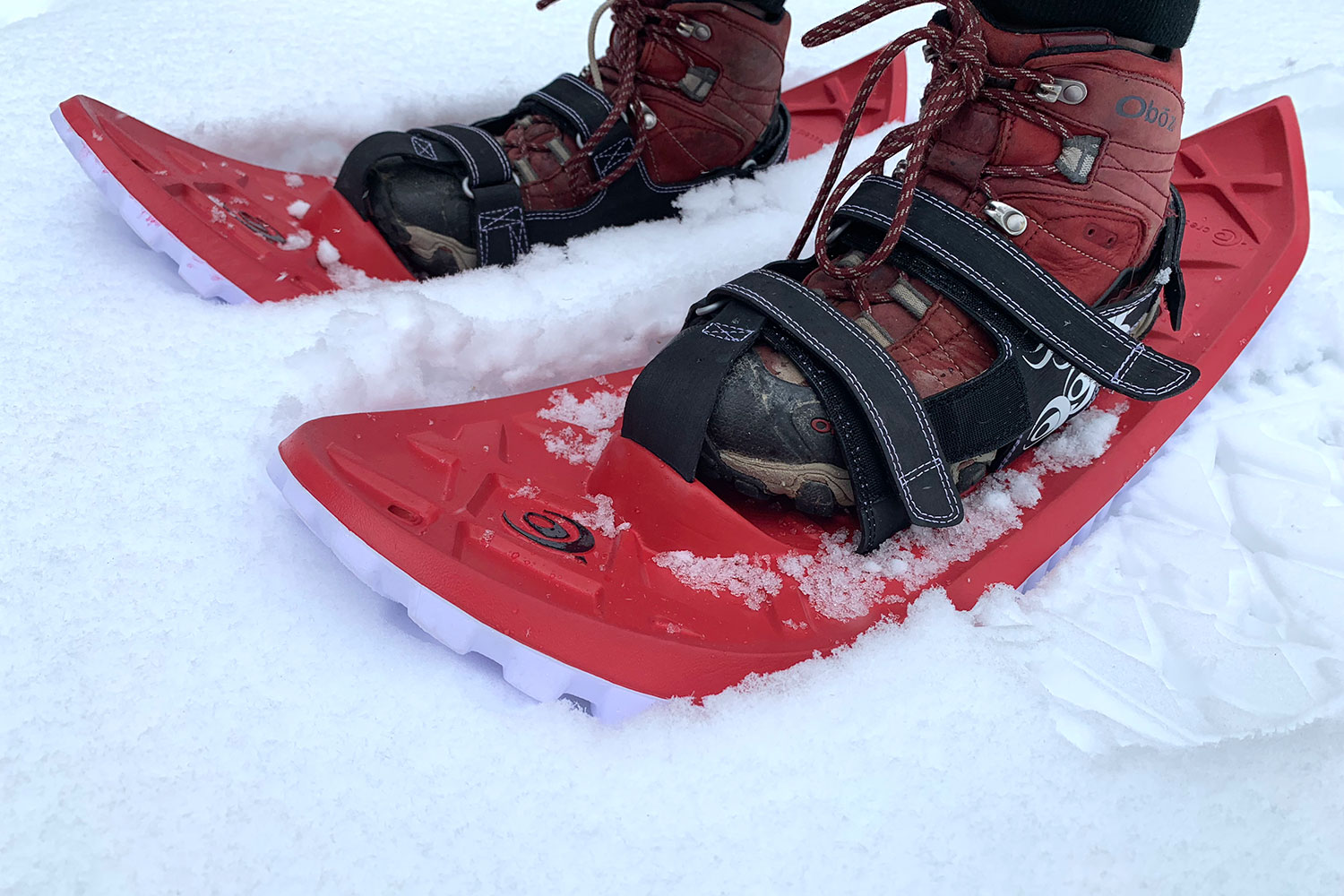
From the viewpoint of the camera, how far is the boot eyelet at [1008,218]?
2.83 feet

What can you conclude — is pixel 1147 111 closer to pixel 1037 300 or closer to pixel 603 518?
pixel 1037 300

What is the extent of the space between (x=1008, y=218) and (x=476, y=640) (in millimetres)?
577

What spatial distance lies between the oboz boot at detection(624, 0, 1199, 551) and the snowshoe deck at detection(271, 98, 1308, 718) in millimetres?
47

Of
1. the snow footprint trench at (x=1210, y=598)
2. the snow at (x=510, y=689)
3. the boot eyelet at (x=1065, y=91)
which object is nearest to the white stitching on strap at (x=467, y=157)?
the snow at (x=510, y=689)

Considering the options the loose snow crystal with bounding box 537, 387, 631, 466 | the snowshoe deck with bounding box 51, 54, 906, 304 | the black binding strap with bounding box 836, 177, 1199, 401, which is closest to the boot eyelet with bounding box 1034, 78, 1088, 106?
the black binding strap with bounding box 836, 177, 1199, 401

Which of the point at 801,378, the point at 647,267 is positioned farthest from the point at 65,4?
the point at 801,378

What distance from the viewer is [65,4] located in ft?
6.24

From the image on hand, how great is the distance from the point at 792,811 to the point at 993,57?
0.64 meters

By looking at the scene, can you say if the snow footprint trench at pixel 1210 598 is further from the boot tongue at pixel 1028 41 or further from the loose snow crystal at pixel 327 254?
the loose snow crystal at pixel 327 254

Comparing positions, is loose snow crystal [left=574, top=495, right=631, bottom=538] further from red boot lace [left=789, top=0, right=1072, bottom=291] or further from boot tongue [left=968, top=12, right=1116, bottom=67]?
boot tongue [left=968, top=12, right=1116, bottom=67]

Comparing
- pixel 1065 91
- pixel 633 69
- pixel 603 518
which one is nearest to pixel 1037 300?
pixel 1065 91

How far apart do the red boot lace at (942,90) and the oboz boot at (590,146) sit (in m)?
0.38

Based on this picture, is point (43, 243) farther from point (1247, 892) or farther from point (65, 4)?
point (1247, 892)

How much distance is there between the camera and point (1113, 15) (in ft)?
2.67
